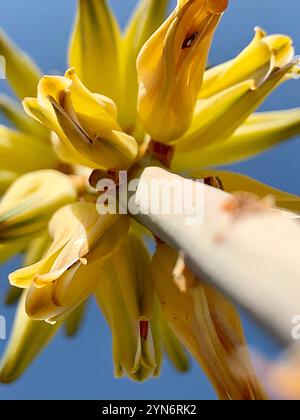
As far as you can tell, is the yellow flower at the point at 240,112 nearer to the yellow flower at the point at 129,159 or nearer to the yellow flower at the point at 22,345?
the yellow flower at the point at 129,159

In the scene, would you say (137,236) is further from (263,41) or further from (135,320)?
(263,41)

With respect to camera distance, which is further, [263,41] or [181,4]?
[263,41]

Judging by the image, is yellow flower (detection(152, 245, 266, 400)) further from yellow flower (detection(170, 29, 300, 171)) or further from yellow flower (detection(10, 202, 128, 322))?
yellow flower (detection(170, 29, 300, 171))

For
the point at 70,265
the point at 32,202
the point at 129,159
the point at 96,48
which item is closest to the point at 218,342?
the point at 70,265

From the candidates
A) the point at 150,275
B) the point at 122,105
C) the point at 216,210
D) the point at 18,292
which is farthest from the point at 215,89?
the point at 216,210

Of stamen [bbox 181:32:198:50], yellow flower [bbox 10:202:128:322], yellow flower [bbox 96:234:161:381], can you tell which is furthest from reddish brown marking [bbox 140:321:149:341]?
stamen [bbox 181:32:198:50]

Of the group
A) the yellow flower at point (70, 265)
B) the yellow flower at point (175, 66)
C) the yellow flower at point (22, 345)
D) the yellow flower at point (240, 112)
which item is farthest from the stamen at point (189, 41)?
the yellow flower at point (22, 345)
